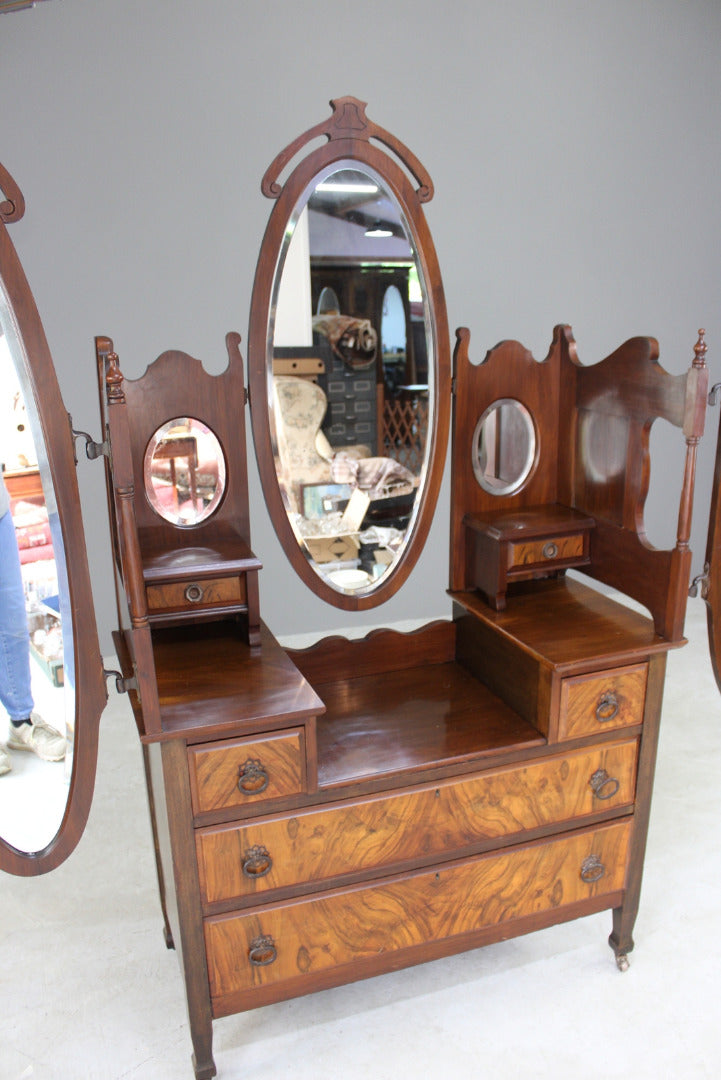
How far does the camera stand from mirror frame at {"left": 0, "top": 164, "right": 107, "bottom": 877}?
1.36 m

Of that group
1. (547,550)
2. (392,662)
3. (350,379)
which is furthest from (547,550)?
(350,379)

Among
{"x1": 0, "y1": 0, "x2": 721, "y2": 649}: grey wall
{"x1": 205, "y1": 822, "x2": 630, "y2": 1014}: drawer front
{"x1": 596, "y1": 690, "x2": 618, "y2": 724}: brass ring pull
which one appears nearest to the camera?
{"x1": 205, "y1": 822, "x2": 630, "y2": 1014}: drawer front

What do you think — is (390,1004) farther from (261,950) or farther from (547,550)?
(547,550)

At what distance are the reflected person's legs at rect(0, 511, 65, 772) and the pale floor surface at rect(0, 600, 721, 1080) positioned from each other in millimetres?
559

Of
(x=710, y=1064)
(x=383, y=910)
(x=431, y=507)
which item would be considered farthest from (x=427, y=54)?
(x=710, y=1064)

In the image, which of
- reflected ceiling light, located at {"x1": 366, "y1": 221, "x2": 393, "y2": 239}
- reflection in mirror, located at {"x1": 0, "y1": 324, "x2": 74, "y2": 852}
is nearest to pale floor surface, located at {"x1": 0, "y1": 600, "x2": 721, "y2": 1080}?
reflection in mirror, located at {"x1": 0, "y1": 324, "x2": 74, "y2": 852}

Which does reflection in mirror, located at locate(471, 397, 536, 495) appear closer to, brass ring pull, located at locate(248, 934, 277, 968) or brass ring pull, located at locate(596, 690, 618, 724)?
brass ring pull, located at locate(596, 690, 618, 724)

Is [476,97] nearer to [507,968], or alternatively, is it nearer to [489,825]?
[489,825]

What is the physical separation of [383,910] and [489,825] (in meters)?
0.25

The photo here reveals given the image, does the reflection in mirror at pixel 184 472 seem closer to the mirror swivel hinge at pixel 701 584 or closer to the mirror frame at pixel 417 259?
the mirror frame at pixel 417 259

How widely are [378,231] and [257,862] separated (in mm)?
1210

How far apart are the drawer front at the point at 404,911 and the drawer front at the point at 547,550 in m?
0.55

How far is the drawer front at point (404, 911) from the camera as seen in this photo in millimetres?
1477

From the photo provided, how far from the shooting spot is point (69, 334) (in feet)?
9.26
